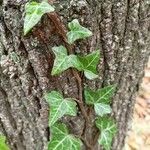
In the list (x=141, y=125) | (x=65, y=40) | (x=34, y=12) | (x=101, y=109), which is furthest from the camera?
(x=141, y=125)

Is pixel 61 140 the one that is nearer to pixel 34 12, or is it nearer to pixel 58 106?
pixel 58 106

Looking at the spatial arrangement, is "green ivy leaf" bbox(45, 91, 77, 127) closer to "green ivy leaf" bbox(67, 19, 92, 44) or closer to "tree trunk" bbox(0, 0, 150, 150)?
"tree trunk" bbox(0, 0, 150, 150)

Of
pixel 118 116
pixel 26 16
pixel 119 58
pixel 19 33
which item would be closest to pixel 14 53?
pixel 19 33

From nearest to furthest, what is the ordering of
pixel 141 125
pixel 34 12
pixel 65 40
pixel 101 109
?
pixel 34 12
pixel 65 40
pixel 101 109
pixel 141 125

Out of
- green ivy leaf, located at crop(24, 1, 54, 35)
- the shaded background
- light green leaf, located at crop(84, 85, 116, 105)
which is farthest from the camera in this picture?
the shaded background

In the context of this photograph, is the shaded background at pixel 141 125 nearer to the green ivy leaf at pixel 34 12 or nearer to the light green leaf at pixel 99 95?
the light green leaf at pixel 99 95

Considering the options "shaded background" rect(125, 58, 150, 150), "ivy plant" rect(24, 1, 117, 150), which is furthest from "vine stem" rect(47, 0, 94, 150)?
"shaded background" rect(125, 58, 150, 150)

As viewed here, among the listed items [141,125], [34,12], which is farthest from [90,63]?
[141,125]

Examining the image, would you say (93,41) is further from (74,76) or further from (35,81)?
(35,81)
